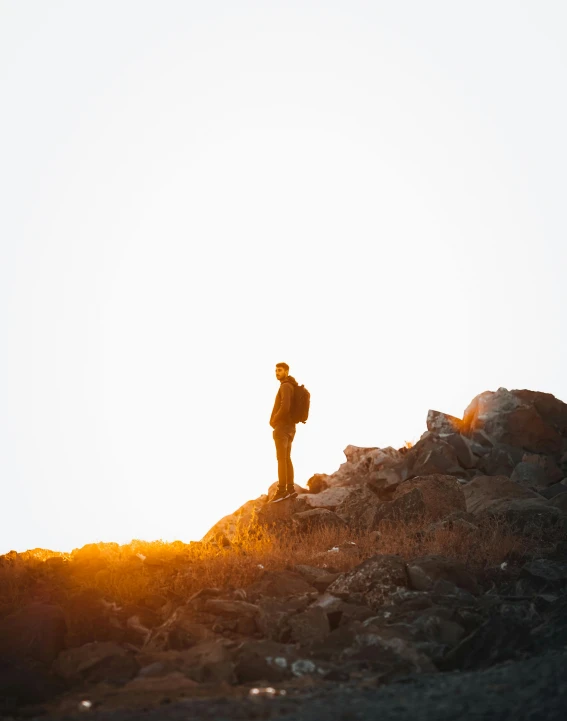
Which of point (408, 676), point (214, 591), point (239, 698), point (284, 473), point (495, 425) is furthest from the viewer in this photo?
point (495, 425)

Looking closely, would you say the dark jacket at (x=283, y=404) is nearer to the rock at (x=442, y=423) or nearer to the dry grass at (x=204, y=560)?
the dry grass at (x=204, y=560)

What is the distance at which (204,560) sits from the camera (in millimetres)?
11219

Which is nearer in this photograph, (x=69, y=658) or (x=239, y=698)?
(x=239, y=698)

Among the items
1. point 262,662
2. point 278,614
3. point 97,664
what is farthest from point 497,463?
point 97,664

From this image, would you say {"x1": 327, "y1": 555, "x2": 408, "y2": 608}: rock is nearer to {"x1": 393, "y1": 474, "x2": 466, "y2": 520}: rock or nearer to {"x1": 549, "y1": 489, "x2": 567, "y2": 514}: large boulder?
{"x1": 393, "y1": 474, "x2": 466, "y2": 520}: rock

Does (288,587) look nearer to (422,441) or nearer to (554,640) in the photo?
(554,640)

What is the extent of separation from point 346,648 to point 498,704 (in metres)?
2.30

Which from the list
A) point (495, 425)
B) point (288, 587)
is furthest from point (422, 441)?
point (288, 587)

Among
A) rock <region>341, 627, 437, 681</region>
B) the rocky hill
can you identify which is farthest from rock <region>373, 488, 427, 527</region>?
rock <region>341, 627, 437, 681</region>


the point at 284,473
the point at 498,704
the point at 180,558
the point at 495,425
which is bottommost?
the point at 498,704

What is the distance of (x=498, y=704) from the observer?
18.9ft

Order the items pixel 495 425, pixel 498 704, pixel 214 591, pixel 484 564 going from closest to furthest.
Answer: pixel 498 704, pixel 214 591, pixel 484 564, pixel 495 425

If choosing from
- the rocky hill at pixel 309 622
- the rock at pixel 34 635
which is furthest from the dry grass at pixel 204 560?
the rock at pixel 34 635

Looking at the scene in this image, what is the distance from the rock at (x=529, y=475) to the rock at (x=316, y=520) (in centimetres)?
618
